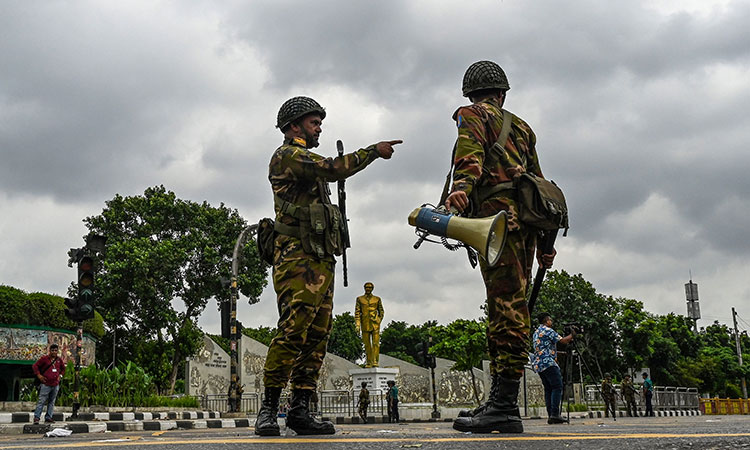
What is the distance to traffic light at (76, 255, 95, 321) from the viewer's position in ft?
39.8

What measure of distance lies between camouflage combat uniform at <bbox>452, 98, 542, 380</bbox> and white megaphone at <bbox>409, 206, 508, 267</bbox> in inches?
8.4

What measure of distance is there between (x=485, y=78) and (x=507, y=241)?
1151mm

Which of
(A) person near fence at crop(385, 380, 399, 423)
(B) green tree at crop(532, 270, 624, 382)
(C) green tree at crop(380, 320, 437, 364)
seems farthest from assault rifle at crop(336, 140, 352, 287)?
(C) green tree at crop(380, 320, 437, 364)

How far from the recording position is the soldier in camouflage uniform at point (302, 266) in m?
4.47

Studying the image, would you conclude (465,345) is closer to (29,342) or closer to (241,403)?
(241,403)

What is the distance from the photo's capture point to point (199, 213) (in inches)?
1415

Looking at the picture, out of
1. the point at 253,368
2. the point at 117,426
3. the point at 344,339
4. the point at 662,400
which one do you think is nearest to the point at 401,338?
the point at 344,339

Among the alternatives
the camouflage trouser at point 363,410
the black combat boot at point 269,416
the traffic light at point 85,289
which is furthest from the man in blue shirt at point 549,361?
the camouflage trouser at point 363,410

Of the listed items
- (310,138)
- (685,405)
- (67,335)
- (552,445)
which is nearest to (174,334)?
(67,335)

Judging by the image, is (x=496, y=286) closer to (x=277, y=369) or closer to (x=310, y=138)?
(x=277, y=369)

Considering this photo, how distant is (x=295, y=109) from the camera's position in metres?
5.04

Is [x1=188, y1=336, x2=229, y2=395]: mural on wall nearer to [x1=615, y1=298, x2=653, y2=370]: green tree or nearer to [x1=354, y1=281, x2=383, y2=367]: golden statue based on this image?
[x1=354, y1=281, x2=383, y2=367]: golden statue

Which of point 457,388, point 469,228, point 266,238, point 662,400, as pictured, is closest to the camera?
point 469,228

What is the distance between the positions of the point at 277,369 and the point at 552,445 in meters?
2.42
